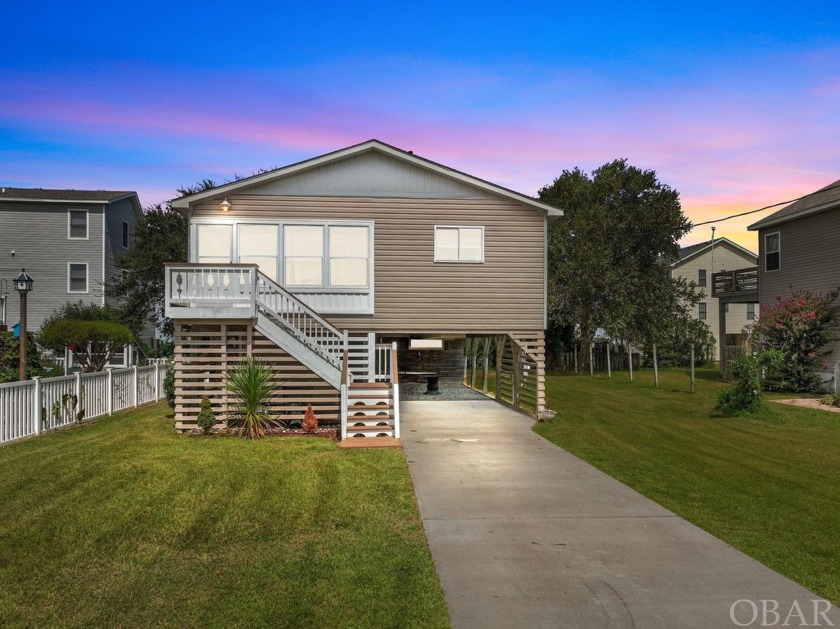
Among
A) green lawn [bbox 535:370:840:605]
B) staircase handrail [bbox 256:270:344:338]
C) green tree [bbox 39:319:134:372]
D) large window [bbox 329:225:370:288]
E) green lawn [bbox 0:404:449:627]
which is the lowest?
green lawn [bbox 535:370:840:605]

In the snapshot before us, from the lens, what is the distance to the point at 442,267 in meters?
15.7

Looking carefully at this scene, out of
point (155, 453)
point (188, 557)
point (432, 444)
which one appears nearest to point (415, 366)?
point (432, 444)

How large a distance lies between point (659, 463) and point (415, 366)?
16827 millimetres

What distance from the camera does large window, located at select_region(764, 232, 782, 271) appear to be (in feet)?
83.4

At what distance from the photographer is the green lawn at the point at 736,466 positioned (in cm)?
631

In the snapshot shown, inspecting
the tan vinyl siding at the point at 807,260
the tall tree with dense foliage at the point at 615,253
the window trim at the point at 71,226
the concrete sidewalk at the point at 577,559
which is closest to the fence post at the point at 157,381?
the concrete sidewalk at the point at 577,559

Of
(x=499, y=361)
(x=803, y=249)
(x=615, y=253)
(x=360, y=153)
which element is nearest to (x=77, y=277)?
(x=360, y=153)

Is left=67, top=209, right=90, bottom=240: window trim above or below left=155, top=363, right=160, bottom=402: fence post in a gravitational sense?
above

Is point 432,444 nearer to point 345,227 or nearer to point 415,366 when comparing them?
point 345,227

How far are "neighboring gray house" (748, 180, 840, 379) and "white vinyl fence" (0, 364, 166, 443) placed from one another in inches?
850

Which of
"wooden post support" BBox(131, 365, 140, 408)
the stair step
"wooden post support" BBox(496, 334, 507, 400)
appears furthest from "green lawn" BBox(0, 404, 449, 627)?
"wooden post support" BBox(496, 334, 507, 400)

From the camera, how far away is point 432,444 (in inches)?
471

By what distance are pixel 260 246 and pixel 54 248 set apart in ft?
71.3

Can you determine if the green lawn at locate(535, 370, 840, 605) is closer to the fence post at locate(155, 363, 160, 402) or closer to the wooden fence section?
the wooden fence section
